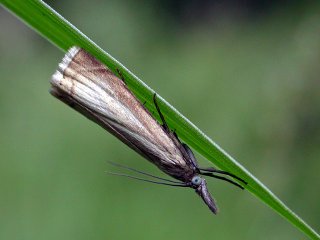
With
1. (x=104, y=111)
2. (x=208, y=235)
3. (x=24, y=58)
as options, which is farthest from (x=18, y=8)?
(x=24, y=58)

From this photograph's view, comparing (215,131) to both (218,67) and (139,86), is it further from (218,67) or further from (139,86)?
→ (139,86)

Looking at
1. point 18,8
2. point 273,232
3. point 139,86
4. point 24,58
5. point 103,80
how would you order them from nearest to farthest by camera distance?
point 18,8 → point 139,86 → point 103,80 → point 273,232 → point 24,58

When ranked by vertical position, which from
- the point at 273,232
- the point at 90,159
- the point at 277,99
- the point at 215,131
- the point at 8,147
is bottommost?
the point at 8,147

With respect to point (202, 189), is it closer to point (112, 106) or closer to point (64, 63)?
point (112, 106)

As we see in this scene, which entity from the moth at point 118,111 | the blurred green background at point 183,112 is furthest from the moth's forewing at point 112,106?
the blurred green background at point 183,112

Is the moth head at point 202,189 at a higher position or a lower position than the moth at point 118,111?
lower

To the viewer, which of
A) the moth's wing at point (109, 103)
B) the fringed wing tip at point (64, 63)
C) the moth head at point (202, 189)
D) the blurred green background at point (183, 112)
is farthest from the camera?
the blurred green background at point (183, 112)

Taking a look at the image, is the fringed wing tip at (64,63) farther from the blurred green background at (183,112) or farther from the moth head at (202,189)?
the blurred green background at (183,112)
